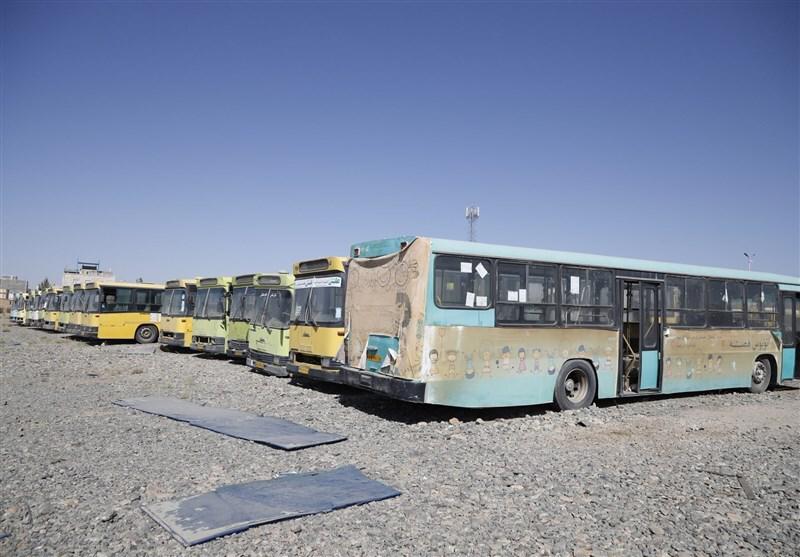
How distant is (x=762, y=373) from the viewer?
13.7m

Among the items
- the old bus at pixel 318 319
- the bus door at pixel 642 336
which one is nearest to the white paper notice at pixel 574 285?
the bus door at pixel 642 336

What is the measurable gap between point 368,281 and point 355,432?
265 centimetres

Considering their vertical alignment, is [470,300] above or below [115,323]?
above

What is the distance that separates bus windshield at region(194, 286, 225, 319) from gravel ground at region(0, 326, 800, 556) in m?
6.60

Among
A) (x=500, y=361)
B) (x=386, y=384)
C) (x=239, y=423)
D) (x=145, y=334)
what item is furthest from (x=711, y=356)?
(x=145, y=334)

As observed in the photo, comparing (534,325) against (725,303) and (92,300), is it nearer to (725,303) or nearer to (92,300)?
(725,303)

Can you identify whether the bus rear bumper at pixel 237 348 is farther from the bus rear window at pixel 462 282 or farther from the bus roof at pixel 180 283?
the bus rear window at pixel 462 282

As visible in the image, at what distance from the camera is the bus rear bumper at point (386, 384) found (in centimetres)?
830

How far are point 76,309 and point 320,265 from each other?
19.9 m

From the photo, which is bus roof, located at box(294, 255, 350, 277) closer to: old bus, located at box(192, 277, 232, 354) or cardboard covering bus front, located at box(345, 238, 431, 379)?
cardboard covering bus front, located at box(345, 238, 431, 379)

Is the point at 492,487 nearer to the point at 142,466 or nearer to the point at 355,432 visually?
the point at 355,432

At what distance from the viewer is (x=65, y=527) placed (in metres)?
4.60

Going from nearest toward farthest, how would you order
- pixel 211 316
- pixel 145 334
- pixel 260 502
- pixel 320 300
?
pixel 260 502
pixel 320 300
pixel 211 316
pixel 145 334

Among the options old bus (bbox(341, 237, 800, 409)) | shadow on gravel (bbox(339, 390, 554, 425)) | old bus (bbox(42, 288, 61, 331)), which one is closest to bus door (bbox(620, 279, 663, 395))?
old bus (bbox(341, 237, 800, 409))
